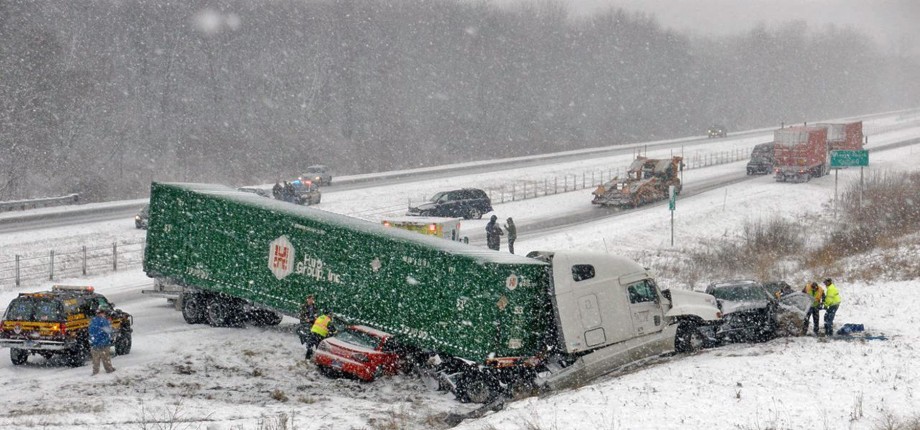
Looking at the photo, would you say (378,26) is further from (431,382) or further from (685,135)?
(431,382)

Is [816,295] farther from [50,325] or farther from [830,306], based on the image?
[50,325]

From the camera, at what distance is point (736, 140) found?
97625 millimetres

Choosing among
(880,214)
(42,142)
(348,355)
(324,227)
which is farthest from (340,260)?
(42,142)

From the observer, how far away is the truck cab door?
19.4 metres

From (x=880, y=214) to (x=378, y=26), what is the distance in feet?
196

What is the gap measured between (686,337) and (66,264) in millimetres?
22845

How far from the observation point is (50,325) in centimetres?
1884

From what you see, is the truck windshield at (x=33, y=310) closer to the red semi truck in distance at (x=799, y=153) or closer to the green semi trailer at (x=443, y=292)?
the green semi trailer at (x=443, y=292)

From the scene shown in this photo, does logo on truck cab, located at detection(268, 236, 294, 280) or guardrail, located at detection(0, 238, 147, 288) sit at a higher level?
logo on truck cab, located at detection(268, 236, 294, 280)

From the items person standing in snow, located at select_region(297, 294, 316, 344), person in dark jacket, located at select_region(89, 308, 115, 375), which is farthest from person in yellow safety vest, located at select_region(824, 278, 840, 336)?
person in dark jacket, located at select_region(89, 308, 115, 375)

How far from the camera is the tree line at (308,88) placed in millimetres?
60312

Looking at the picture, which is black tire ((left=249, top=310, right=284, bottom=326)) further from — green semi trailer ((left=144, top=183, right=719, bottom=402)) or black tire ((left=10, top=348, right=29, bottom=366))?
black tire ((left=10, top=348, right=29, bottom=366))

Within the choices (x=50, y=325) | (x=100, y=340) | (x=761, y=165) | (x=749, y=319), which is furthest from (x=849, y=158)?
(x=50, y=325)

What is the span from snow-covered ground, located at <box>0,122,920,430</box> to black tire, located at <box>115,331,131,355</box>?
0.20 metres
